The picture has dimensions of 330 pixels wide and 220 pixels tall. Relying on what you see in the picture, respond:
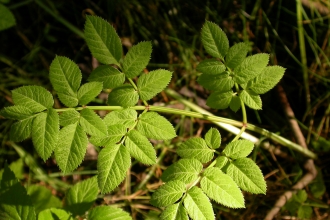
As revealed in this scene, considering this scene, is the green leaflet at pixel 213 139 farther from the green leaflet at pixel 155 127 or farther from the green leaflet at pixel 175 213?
the green leaflet at pixel 175 213

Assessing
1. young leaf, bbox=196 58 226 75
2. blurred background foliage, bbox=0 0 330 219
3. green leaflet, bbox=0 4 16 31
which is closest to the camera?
young leaf, bbox=196 58 226 75

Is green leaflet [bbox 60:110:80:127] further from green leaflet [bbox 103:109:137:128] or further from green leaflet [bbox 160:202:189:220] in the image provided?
green leaflet [bbox 160:202:189:220]

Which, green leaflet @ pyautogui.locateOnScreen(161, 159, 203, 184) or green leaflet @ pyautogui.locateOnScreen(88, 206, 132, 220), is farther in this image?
green leaflet @ pyautogui.locateOnScreen(88, 206, 132, 220)

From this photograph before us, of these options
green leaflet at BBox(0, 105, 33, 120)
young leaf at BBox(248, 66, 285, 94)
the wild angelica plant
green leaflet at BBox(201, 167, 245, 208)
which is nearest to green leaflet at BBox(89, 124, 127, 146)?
the wild angelica plant

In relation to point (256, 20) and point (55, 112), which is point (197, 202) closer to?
point (55, 112)

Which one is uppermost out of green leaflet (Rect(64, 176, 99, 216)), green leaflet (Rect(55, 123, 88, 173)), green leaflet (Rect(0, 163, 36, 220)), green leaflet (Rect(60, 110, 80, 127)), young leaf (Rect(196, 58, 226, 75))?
young leaf (Rect(196, 58, 226, 75))

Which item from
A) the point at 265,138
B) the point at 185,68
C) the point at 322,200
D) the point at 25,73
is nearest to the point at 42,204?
the point at 25,73
